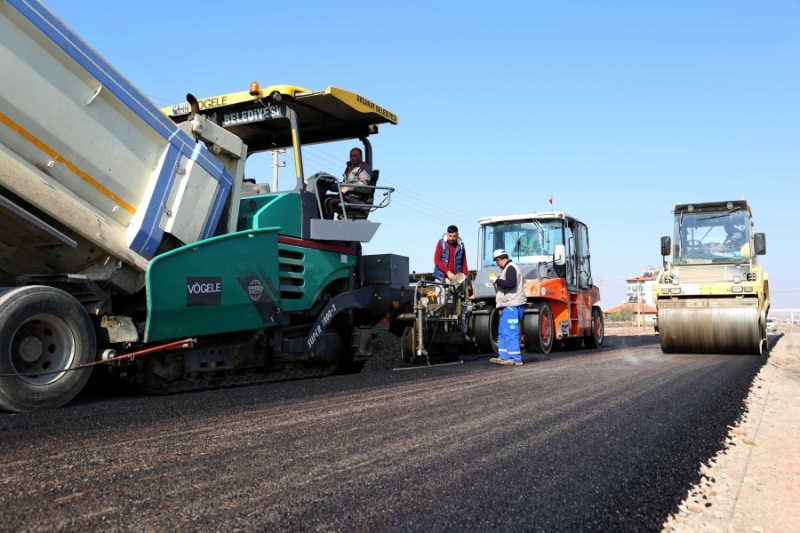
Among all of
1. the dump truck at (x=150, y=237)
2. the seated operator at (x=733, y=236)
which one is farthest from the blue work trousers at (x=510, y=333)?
the seated operator at (x=733, y=236)

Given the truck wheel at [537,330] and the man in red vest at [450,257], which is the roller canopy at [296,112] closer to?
the man in red vest at [450,257]

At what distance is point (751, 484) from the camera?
3.07m

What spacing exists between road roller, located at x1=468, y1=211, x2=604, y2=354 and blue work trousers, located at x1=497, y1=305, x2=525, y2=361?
1.88 meters

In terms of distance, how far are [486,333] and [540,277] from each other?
1408mm

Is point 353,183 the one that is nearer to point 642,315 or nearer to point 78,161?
point 78,161

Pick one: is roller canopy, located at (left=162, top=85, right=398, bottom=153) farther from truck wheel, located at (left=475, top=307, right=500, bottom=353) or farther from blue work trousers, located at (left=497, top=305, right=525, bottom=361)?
truck wheel, located at (left=475, top=307, right=500, bottom=353)

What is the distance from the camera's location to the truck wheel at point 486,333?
10.8m

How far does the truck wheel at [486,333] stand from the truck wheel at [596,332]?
132 inches

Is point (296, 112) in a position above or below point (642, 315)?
above

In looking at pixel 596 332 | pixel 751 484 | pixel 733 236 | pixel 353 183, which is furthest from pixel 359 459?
pixel 596 332

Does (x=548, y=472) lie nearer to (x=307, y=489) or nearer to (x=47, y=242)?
(x=307, y=489)

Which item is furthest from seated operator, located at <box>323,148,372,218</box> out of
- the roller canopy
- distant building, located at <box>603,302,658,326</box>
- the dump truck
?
distant building, located at <box>603,302,658,326</box>

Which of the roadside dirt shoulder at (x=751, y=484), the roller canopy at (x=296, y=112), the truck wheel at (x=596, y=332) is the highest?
the roller canopy at (x=296, y=112)

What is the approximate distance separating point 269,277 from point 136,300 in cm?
114
